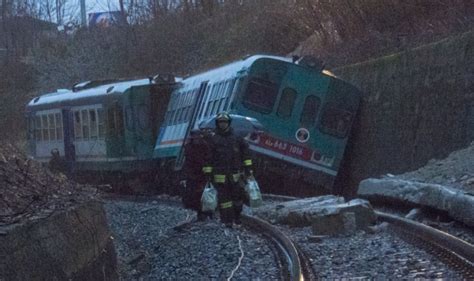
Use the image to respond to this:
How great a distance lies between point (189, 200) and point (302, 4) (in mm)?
15972

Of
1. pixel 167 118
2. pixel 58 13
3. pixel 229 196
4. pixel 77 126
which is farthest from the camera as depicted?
pixel 58 13

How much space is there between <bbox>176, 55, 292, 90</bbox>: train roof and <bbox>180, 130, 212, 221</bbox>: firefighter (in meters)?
5.39

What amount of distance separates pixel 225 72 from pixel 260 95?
1503 mm

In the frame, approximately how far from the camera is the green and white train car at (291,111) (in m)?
19.7

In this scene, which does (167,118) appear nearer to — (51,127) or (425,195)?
(51,127)

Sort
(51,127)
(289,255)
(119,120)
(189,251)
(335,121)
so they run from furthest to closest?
(51,127)
(119,120)
(335,121)
(189,251)
(289,255)

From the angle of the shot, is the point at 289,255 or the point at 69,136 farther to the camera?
the point at 69,136

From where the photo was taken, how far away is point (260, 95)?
19828 mm

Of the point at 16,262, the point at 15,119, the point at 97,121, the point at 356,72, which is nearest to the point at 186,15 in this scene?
the point at 15,119

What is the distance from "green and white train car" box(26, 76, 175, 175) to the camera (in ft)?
81.2

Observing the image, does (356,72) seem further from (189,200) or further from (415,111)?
(189,200)

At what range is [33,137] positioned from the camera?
1240 inches

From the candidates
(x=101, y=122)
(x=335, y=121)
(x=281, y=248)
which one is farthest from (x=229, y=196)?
(x=101, y=122)

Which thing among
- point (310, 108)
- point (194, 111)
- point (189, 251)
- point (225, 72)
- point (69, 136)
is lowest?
point (189, 251)
